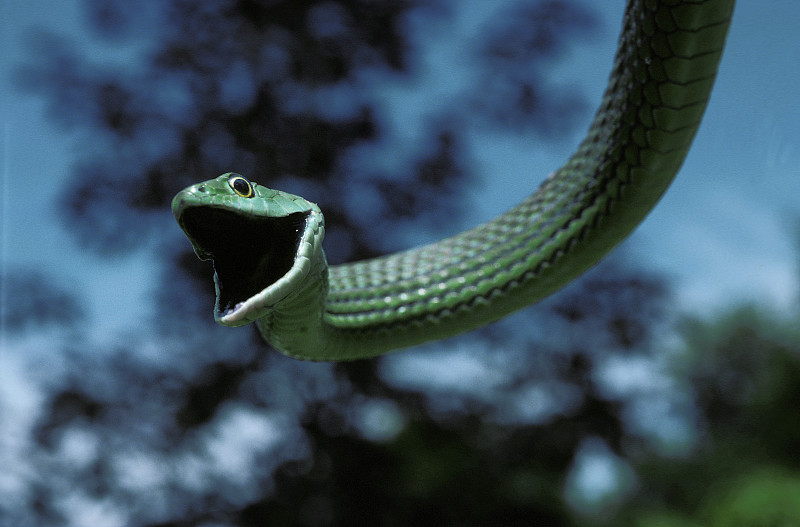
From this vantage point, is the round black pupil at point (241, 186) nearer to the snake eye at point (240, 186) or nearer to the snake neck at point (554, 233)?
the snake eye at point (240, 186)

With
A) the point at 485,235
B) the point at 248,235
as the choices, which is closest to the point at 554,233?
the point at 485,235

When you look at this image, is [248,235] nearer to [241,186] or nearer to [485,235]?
[241,186]

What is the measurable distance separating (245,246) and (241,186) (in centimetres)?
9

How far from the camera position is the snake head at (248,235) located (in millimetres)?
854

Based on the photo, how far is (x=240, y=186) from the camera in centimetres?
89

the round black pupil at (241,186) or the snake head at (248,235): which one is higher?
the round black pupil at (241,186)

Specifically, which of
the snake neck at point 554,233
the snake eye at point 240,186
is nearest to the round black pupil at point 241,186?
the snake eye at point 240,186

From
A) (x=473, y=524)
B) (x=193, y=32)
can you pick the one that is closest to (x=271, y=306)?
(x=193, y=32)

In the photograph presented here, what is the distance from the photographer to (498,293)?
127 centimetres

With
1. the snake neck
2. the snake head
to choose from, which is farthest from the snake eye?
the snake neck

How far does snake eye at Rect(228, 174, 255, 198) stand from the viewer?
89 centimetres

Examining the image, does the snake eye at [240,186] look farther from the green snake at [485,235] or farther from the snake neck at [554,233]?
the snake neck at [554,233]

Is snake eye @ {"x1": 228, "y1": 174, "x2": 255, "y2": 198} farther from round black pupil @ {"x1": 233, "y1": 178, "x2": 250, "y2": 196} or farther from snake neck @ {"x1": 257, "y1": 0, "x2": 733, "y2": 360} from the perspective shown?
snake neck @ {"x1": 257, "y1": 0, "x2": 733, "y2": 360}

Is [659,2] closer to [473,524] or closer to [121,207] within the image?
[121,207]
